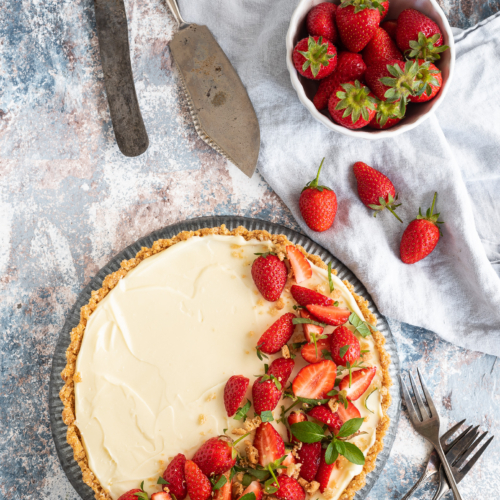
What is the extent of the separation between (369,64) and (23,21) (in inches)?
72.2

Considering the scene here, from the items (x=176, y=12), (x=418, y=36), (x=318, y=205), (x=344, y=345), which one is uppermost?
(x=418, y=36)

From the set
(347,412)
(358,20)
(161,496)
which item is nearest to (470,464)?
(347,412)

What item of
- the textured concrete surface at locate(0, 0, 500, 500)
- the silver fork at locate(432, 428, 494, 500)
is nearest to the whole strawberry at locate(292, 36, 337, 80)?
the textured concrete surface at locate(0, 0, 500, 500)

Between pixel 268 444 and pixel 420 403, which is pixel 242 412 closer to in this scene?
pixel 268 444

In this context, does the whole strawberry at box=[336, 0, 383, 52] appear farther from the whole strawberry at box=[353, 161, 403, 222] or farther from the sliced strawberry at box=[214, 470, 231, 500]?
the sliced strawberry at box=[214, 470, 231, 500]

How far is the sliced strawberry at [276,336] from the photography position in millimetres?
1954

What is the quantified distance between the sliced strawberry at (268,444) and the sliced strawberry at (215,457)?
117mm

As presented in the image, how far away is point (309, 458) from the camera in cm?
193

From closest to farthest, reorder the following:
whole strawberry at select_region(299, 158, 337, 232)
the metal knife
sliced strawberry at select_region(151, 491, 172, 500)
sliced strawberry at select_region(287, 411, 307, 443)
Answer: sliced strawberry at select_region(151, 491, 172, 500) < sliced strawberry at select_region(287, 411, 307, 443) < whole strawberry at select_region(299, 158, 337, 232) < the metal knife

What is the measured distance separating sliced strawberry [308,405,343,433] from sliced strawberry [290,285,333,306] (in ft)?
1.41

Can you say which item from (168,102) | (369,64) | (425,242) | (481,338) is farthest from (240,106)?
(481,338)

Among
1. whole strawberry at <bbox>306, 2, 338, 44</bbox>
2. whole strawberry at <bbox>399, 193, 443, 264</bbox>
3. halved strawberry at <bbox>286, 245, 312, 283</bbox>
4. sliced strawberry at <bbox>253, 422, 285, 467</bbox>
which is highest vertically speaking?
whole strawberry at <bbox>306, 2, 338, 44</bbox>

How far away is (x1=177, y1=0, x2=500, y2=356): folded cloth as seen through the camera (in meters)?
2.38

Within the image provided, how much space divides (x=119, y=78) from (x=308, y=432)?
191 cm
